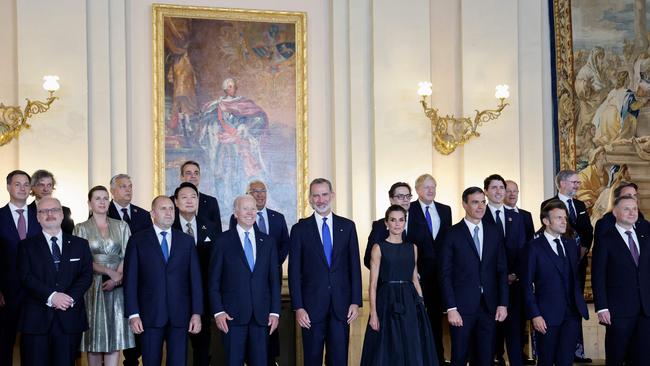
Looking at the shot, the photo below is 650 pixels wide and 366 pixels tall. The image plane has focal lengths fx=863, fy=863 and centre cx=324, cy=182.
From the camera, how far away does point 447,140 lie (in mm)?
9547

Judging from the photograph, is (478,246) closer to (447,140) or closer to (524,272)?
(524,272)

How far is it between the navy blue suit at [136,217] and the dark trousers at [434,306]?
99.0 inches

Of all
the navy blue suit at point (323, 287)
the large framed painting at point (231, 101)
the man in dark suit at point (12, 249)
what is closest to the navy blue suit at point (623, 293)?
the navy blue suit at point (323, 287)

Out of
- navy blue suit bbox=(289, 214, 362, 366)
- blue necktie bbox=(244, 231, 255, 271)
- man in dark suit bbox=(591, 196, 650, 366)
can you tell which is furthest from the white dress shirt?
blue necktie bbox=(244, 231, 255, 271)

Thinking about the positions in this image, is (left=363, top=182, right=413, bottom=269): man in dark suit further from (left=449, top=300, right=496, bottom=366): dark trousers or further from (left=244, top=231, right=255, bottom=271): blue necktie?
(left=244, top=231, right=255, bottom=271): blue necktie

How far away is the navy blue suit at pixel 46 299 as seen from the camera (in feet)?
20.2

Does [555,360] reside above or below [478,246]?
below


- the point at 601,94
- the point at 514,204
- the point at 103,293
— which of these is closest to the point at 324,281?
the point at 103,293

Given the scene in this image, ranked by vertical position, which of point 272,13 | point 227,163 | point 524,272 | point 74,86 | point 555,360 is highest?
point 272,13

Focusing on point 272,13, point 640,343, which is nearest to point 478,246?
point 640,343

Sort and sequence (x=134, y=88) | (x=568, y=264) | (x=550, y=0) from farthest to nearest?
(x=550, y=0) → (x=134, y=88) → (x=568, y=264)

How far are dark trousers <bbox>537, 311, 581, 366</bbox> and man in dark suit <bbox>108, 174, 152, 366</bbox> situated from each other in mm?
3345

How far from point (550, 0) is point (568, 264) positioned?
167 inches

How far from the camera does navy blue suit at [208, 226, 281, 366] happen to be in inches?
255
